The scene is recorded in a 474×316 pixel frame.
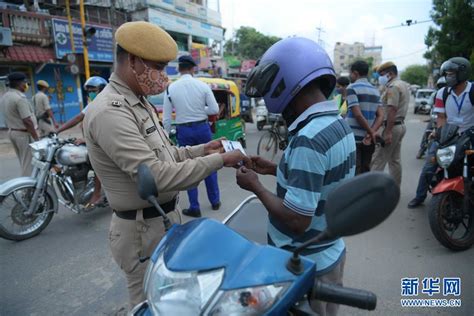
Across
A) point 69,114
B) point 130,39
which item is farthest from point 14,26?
point 130,39

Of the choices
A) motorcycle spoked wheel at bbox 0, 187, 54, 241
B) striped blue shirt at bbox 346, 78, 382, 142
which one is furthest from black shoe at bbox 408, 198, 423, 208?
motorcycle spoked wheel at bbox 0, 187, 54, 241

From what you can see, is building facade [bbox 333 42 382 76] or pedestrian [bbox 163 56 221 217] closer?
pedestrian [bbox 163 56 221 217]

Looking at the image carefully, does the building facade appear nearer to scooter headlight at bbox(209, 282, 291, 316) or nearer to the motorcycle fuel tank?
the motorcycle fuel tank

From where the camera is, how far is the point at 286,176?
1.29 m

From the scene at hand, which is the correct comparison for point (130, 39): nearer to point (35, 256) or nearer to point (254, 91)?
point (254, 91)

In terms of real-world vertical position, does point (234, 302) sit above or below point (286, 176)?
below

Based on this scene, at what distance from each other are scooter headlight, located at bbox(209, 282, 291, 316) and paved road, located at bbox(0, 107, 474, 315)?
1744 mm

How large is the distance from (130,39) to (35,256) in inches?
113

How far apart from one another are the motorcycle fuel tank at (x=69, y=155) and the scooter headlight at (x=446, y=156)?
12.8ft

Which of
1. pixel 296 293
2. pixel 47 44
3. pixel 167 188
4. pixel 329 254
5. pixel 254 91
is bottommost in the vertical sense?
pixel 329 254

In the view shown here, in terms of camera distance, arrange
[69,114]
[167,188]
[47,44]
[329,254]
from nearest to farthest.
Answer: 1. [329,254]
2. [167,188]
3. [47,44]
4. [69,114]

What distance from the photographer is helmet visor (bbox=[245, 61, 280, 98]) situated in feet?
4.23

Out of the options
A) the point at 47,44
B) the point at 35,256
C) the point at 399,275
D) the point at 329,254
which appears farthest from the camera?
the point at 47,44

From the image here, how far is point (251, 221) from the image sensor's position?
2.04 metres
